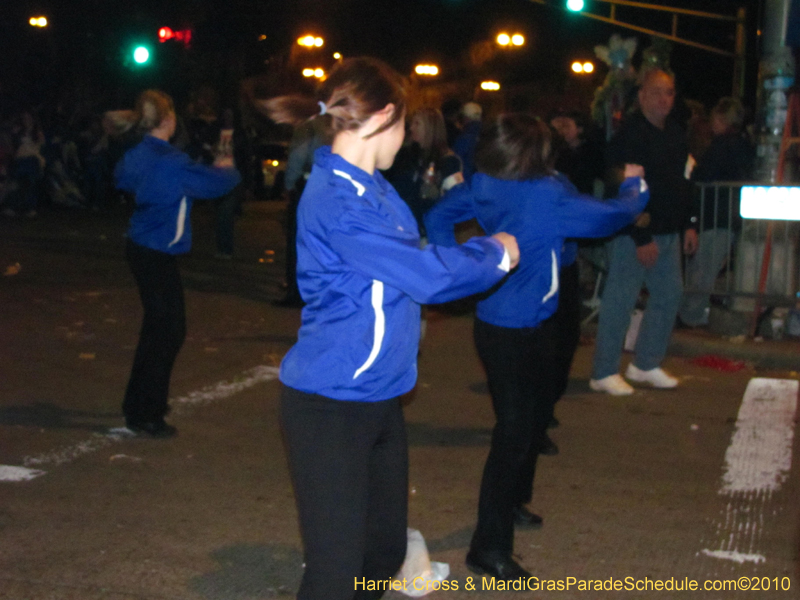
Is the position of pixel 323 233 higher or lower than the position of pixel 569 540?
higher

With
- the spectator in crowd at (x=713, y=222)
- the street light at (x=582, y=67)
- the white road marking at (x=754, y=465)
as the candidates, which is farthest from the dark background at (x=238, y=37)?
the white road marking at (x=754, y=465)

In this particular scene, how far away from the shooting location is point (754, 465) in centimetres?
576

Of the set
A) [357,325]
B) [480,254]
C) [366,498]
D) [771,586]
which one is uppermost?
[480,254]

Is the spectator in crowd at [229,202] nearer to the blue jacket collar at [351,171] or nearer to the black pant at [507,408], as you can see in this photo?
the black pant at [507,408]

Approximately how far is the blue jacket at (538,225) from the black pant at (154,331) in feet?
8.06

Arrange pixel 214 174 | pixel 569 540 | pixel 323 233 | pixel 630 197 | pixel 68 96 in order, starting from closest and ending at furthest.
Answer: pixel 323 233, pixel 630 197, pixel 569 540, pixel 214 174, pixel 68 96

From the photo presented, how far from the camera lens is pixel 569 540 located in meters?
4.61

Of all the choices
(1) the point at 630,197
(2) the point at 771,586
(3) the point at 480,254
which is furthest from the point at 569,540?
(3) the point at 480,254

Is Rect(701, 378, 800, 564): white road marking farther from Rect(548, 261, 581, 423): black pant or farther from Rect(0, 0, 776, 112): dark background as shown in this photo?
Rect(0, 0, 776, 112): dark background

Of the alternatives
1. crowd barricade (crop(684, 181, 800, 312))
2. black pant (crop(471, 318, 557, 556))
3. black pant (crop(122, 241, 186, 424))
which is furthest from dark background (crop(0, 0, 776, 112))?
black pant (crop(471, 318, 557, 556))

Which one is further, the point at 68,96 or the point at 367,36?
the point at 367,36

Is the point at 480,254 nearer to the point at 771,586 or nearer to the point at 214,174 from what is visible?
the point at 771,586

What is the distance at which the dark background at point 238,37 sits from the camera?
98.5 ft

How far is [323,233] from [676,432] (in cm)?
425
